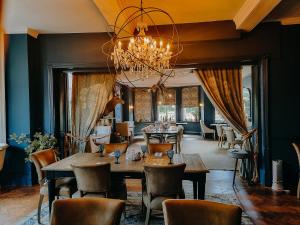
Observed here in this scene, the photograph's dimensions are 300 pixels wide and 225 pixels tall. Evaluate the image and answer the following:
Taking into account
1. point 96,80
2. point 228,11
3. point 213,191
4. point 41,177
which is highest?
point 228,11

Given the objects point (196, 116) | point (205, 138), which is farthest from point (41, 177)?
point (196, 116)

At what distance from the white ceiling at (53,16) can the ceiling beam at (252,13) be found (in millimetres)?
2381

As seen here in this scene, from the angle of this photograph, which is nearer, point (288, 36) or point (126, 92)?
point (288, 36)

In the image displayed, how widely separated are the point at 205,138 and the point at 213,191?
7659 mm

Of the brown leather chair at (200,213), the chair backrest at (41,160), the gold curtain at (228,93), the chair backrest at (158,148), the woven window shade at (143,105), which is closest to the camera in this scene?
the brown leather chair at (200,213)

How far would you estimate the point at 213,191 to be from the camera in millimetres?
4355

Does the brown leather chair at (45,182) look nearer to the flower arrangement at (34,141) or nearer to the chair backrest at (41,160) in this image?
the chair backrest at (41,160)

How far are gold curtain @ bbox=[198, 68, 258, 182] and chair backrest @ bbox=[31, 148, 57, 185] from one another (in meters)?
3.27

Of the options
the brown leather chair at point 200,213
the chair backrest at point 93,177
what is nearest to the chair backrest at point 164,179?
the chair backrest at point 93,177

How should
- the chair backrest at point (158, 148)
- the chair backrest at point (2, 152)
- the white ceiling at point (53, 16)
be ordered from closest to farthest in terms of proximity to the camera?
1. the white ceiling at point (53, 16)
2. the chair backrest at point (158, 148)
3. the chair backrest at point (2, 152)

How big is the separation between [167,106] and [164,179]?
38.1 feet

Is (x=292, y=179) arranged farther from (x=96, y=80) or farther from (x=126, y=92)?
(x=126, y=92)

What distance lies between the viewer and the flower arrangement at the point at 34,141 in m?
4.66

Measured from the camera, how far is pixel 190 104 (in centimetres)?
1364
